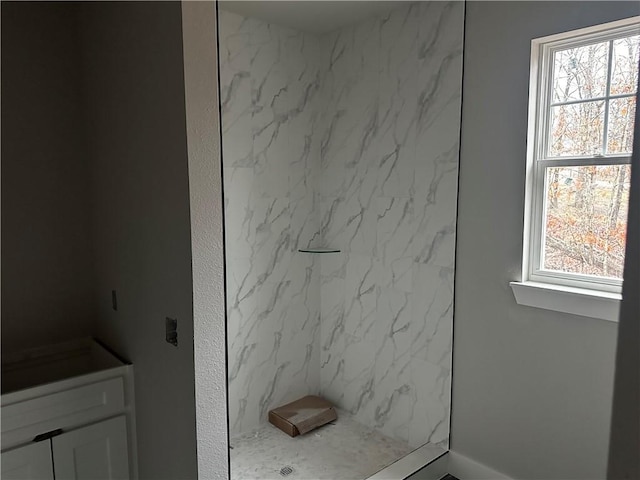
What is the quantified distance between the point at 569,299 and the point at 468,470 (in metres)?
1.07

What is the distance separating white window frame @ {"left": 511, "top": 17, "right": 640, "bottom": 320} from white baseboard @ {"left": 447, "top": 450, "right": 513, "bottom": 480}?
2.92 ft

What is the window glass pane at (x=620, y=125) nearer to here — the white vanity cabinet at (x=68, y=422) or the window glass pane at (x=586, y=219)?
the window glass pane at (x=586, y=219)

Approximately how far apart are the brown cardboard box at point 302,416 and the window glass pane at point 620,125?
7.10 ft

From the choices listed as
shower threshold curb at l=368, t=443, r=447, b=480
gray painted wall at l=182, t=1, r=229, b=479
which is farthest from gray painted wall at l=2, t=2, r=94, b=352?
shower threshold curb at l=368, t=443, r=447, b=480

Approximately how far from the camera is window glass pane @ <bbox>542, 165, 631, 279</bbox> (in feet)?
6.49

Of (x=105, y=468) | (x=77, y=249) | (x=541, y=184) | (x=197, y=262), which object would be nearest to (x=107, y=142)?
(x=77, y=249)

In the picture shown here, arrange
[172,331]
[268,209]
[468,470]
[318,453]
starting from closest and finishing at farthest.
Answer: [172,331] → [468,470] → [318,453] → [268,209]

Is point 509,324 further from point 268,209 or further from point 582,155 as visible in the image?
point 268,209

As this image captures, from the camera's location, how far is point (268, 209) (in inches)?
117

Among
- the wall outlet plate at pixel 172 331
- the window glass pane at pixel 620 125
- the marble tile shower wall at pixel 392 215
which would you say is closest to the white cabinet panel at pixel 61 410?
the wall outlet plate at pixel 172 331

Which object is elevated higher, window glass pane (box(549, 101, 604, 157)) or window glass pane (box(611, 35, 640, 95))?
window glass pane (box(611, 35, 640, 95))

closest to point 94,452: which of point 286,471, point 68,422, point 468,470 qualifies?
point 68,422

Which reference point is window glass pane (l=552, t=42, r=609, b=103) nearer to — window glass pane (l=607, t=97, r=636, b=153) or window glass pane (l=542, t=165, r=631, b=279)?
window glass pane (l=607, t=97, r=636, b=153)

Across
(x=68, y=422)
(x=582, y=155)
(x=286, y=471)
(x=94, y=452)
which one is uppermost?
(x=582, y=155)
